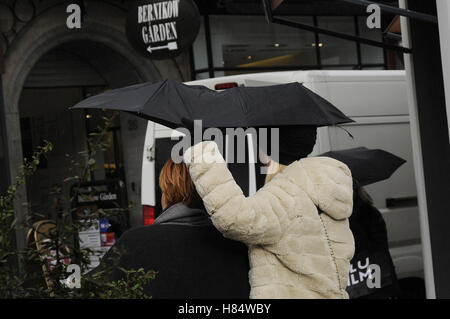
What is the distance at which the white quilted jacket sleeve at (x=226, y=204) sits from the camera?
2545 millimetres

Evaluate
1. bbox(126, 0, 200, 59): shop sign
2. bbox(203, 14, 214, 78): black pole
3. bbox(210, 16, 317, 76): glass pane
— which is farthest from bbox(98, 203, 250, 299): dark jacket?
bbox(210, 16, 317, 76): glass pane

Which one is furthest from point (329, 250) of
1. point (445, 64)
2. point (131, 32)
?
point (131, 32)

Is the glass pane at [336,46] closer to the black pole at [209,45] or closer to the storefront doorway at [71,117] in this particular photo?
the black pole at [209,45]

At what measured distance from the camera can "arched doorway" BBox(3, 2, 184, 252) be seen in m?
10.6

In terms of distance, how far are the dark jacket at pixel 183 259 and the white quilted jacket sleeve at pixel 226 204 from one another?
14cm

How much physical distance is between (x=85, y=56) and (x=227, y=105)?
33.3ft

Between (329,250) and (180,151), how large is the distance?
2.44 ft

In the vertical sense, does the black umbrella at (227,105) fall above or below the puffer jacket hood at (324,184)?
above

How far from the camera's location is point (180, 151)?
296cm

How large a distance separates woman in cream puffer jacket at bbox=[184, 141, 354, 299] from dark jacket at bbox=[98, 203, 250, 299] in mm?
104

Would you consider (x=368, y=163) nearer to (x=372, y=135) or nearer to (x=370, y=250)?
(x=370, y=250)

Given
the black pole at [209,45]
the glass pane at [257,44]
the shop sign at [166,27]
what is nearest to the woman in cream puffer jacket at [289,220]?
the shop sign at [166,27]

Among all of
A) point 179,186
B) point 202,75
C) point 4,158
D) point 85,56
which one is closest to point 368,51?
point 202,75
